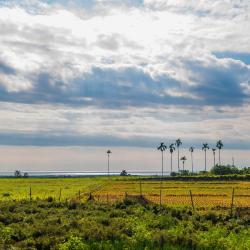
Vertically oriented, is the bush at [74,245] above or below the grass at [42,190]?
below

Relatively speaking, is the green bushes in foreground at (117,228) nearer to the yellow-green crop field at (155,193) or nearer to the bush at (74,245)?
the bush at (74,245)

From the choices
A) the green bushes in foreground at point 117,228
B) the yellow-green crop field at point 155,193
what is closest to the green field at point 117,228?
the green bushes in foreground at point 117,228

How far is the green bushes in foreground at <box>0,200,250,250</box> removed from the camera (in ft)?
84.6

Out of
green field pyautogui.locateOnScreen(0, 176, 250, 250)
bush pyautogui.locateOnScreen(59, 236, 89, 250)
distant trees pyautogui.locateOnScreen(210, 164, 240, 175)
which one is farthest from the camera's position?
distant trees pyautogui.locateOnScreen(210, 164, 240, 175)

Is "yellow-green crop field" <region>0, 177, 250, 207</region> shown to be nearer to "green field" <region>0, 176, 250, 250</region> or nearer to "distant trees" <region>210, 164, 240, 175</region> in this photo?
"green field" <region>0, 176, 250, 250</region>

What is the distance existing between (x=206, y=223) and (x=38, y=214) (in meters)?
11.7

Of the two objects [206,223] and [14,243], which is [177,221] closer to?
[206,223]

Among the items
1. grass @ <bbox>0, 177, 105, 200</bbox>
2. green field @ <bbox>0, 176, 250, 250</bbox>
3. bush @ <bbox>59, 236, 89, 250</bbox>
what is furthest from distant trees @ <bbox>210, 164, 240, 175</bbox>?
bush @ <bbox>59, 236, 89, 250</bbox>

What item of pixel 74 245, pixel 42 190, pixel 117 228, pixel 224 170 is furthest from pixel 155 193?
pixel 224 170

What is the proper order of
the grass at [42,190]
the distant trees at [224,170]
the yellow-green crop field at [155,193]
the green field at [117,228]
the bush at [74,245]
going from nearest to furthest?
1. the bush at [74,245]
2. the green field at [117,228]
3. the yellow-green crop field at [155,193]
4. the grass at [42,190]
5. the distant trees at [224,170]

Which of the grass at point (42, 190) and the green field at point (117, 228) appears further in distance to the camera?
the grass at point (42, 190)

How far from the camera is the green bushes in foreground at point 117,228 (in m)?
25.8

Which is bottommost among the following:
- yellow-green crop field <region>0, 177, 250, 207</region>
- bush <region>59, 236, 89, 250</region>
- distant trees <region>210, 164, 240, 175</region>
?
bush <region>59, 236, 89, 250</region>

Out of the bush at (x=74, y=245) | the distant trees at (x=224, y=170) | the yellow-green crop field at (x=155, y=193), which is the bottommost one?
the bush at (x=74, y=245)
